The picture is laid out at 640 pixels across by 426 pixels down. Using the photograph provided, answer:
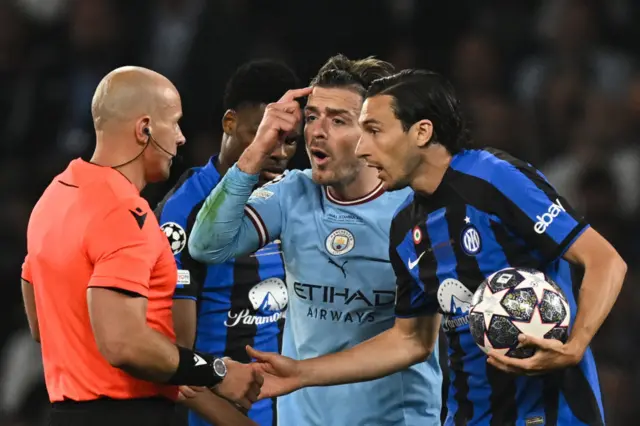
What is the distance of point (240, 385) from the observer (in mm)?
4254

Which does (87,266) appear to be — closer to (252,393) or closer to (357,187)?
(252,393)

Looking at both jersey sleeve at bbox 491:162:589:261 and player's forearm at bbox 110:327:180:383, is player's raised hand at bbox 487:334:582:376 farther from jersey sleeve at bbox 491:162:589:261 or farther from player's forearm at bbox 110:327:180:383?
player's forearm at bbox 110:327:180:383

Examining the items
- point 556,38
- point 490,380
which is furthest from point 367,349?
point 556,38

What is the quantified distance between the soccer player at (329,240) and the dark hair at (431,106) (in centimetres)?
59

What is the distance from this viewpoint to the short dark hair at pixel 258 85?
18.3 ft

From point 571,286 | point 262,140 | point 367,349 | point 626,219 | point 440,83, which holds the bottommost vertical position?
point 626,219

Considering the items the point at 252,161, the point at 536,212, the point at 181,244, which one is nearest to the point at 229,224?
the point at 252,161

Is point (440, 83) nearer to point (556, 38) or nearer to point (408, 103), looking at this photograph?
point (408, 103)

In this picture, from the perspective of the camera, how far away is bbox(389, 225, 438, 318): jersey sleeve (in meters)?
4.63

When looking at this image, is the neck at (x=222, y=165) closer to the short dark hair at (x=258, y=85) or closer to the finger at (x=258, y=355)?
the short dark hair at (x=258, y=85)

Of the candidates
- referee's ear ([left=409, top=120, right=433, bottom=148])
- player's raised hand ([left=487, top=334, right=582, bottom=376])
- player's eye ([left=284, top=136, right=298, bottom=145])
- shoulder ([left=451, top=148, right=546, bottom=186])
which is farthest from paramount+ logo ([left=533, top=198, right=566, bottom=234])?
player's eye ([left=284, top=136, right=298, bottom=145])

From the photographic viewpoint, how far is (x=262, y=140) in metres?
4.81

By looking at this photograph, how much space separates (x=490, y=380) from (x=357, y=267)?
2.84 ft

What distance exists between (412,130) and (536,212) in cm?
60
